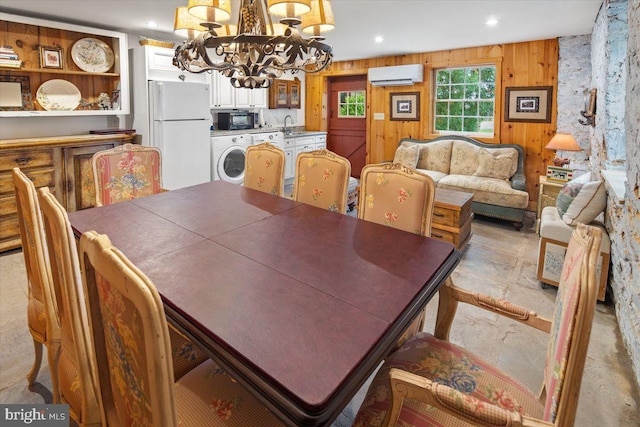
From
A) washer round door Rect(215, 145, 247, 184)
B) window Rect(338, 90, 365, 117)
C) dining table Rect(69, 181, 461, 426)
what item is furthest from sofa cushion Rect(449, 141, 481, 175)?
dining table Rect(69, 181, 461, 426)

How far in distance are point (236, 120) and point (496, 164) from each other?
12.2 feet

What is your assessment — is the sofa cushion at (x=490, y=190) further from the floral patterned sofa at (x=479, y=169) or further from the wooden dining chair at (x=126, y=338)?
the wooden dining chair at (x=126, y=338)

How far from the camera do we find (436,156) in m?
5.55

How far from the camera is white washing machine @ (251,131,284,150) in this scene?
579cm

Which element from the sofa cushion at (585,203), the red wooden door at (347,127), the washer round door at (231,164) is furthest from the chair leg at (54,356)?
the red wooden door at (347,127)

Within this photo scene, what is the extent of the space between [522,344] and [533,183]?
Result: 11.5 feet

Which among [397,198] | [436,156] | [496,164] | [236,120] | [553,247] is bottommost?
[553,247]

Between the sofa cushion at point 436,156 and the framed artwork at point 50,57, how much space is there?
4.57 m

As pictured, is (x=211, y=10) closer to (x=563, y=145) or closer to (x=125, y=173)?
(x=125, y=173)

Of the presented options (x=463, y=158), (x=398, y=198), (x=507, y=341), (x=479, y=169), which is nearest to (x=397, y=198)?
(x=398, y=198)

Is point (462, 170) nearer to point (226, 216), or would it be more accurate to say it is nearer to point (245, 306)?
point (226, 216)

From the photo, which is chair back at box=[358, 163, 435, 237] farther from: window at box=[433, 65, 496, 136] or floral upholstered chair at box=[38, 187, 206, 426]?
window at box=[433, 65, 496, 136]

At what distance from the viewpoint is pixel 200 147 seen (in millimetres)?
4828

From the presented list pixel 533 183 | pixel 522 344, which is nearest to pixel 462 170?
pixel 533 183
